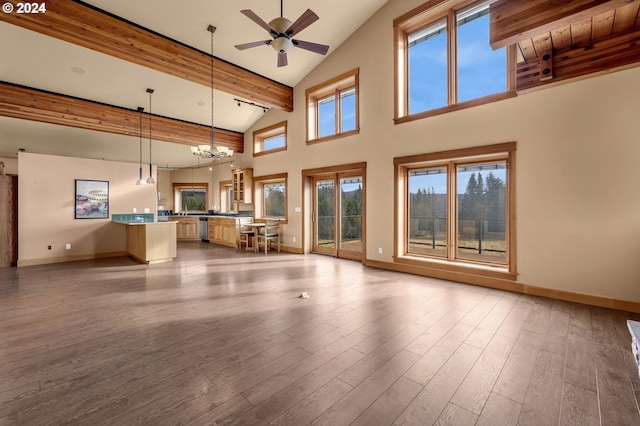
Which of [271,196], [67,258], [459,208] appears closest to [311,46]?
[459,208]

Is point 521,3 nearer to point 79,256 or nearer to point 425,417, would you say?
point 425,417

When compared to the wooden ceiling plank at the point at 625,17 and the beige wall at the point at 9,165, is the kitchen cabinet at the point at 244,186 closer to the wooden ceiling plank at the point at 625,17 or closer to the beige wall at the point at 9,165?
the beige wall at the point at 9,165

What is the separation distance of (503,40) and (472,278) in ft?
11.0

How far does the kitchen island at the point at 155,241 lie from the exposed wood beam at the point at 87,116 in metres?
2.60

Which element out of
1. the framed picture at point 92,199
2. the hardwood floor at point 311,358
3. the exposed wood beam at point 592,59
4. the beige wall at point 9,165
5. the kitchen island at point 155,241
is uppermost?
the exposed wood beam at point 592,59

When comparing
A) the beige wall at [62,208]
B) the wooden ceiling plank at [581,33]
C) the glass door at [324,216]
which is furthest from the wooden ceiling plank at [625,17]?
the beige wall at [62,208]

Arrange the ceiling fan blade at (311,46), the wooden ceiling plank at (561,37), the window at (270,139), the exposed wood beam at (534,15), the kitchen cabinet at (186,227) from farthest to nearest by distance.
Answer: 1. the kitchen cabinet at (186,227)
2. the window at (270,139)
3. the ceiling fan blade at (311,46)
4. the wooden ceiling plank at (561,37)
5. the exposed wood beam at (534,15)

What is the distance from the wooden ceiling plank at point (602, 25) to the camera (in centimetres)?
259

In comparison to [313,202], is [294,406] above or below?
below

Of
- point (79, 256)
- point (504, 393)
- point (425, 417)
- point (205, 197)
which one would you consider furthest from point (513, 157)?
point (205, 197)

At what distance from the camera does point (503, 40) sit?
2.46 metres

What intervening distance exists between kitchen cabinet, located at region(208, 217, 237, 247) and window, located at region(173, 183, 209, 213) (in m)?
2.19

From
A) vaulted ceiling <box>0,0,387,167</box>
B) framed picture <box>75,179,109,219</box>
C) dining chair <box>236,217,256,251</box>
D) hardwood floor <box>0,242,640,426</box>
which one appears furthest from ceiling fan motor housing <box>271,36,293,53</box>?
framed picture <box>75,179,109,219</box>

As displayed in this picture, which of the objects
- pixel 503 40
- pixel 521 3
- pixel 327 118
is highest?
pixel 327 118
